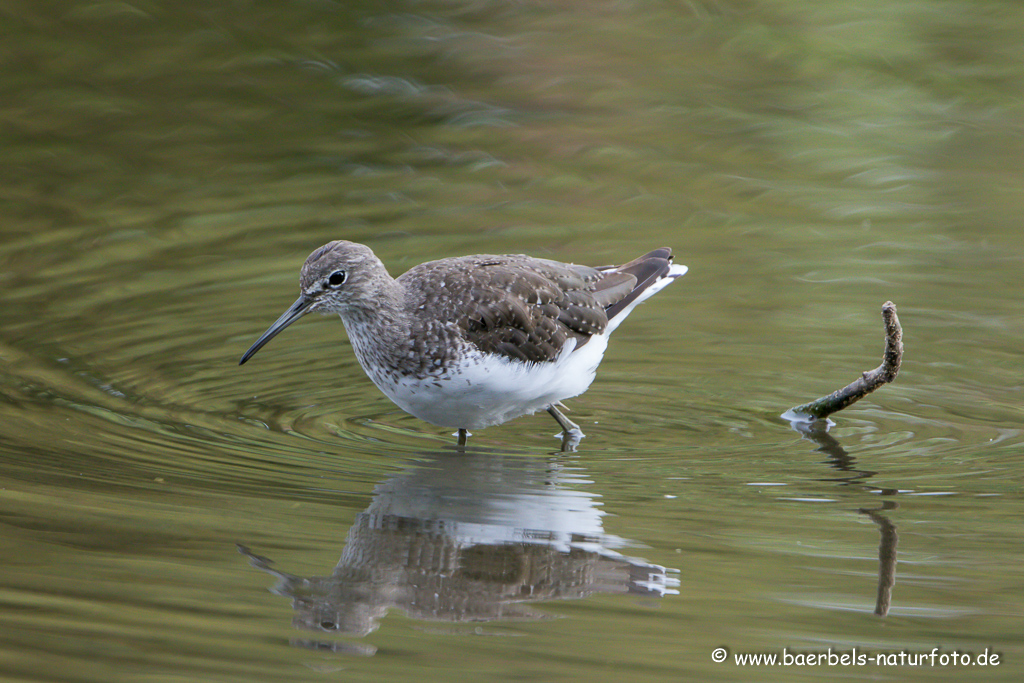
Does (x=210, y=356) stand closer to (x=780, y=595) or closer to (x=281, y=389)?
(x=281, y=389)

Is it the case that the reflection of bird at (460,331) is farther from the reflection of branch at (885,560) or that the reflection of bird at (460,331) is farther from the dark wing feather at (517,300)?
the reflection of branch at (885,560)

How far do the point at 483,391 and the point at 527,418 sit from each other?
169cm

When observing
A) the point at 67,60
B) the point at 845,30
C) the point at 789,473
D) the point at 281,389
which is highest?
the point at 845,30

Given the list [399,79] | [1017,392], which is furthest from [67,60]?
[1017,392]

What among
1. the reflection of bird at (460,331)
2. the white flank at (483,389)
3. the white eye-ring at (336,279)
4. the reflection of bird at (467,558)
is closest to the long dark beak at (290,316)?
the reflection of bird at (460,331)

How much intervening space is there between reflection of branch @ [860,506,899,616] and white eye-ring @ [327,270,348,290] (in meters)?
3.32

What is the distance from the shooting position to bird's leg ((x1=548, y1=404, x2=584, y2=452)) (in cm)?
802

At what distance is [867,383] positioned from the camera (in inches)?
308

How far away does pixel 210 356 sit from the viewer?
30.9 ft

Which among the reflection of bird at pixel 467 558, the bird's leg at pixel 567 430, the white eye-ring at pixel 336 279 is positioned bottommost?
the reflection of bird at pixel 467 558

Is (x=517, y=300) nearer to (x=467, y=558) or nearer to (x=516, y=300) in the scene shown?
(x=516, y=300)

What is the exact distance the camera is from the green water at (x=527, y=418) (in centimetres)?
555

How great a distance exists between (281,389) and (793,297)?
14.2ft

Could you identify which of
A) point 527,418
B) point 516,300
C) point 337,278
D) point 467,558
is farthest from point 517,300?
point 467,558
